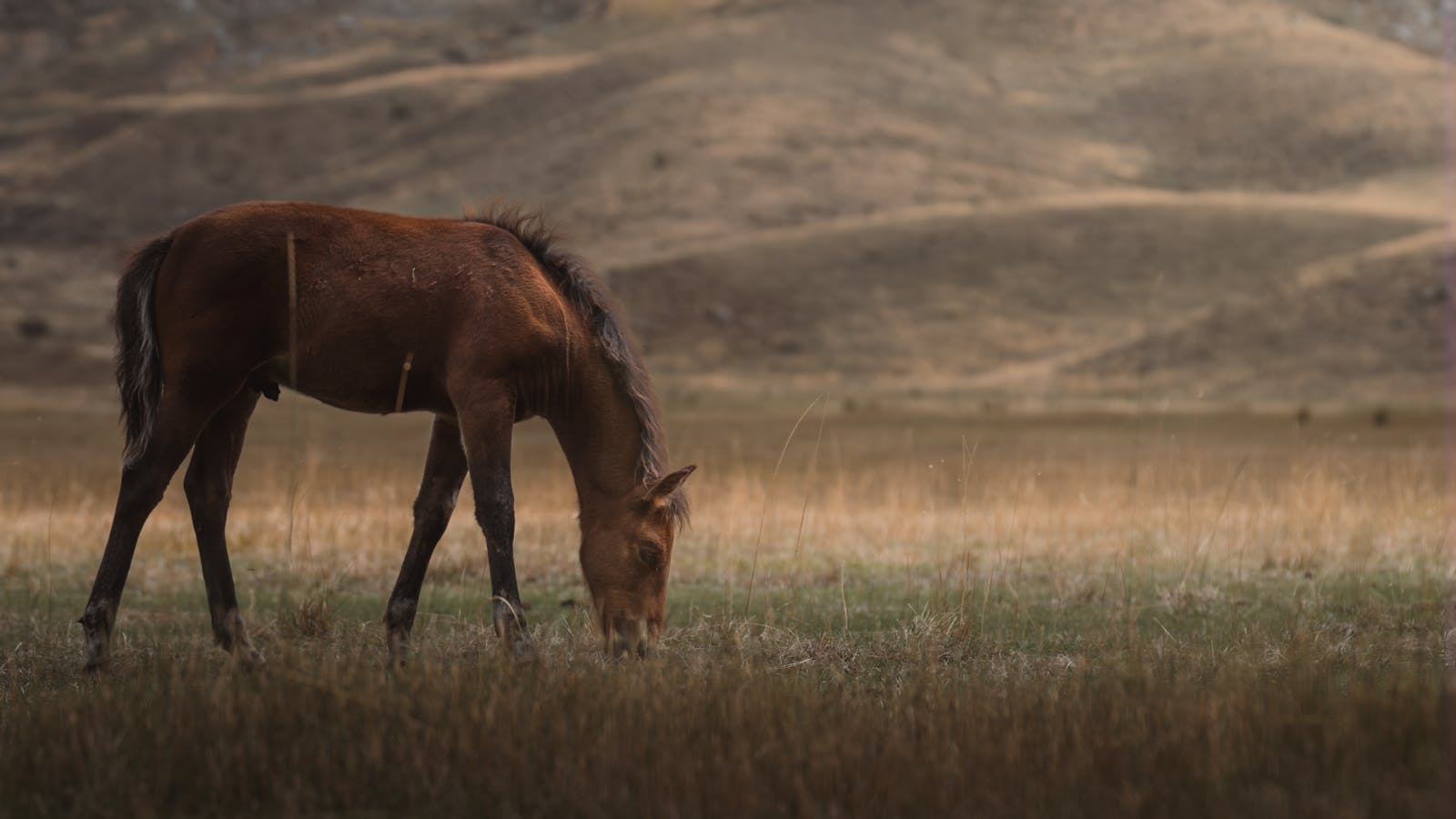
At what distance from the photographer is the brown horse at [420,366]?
313 inches

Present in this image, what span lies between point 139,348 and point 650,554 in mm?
3126

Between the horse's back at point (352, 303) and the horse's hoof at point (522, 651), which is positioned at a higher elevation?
the horse's back at point (352, 303)

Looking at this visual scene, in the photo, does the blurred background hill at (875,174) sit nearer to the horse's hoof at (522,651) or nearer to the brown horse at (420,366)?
the brown horse at (420,366)

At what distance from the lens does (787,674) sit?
764cm

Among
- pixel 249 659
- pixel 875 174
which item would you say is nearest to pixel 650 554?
pixel 249 659

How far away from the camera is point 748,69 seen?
112m

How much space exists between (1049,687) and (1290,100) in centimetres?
11323

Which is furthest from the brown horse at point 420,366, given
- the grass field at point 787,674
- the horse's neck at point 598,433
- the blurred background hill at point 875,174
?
the blurred background hill at point 875,174

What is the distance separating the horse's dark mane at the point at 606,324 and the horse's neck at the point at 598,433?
7 cm

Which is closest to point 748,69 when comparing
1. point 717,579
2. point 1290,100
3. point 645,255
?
point 1290,100

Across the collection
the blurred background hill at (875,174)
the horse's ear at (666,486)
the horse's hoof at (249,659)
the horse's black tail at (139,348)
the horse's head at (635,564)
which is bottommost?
the blurred background hill at (875,174)

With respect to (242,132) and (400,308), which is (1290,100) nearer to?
(242,132)

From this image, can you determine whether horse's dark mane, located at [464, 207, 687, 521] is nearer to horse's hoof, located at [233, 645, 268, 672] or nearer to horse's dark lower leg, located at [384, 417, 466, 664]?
horse's dark lower leg, located at [384, 417, 466, 664]

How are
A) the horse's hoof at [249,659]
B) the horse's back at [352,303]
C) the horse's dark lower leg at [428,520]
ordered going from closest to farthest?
the horse's hoof at [249,659], the horse's back at [352,303], the horse's dark lower leg at [428,520]
